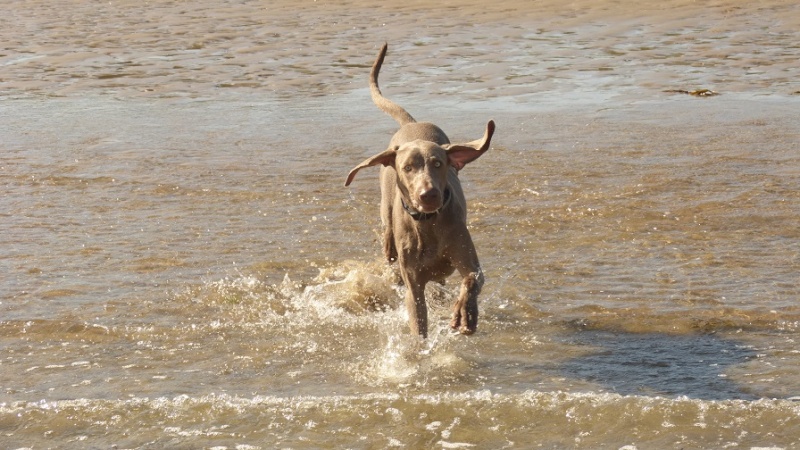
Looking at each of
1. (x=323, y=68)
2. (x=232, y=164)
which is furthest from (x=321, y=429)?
(x=323, y=68)

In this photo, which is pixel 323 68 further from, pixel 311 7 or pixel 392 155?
pixel 392 155

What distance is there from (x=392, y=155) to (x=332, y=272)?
179 cm

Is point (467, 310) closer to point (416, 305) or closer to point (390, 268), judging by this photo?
point (416, 305)

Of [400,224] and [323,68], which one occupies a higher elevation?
[400,224]

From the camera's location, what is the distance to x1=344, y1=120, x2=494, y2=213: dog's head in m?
6.25

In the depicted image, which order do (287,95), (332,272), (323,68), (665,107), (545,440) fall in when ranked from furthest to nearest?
(323,68), (287,95), (665,107), (332,272), (545,440)

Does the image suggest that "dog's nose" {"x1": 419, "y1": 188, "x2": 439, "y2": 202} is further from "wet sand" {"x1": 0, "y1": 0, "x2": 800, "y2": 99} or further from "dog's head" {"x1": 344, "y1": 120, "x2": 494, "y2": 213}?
"wet sand" {"x1": 0, "y1": 0, "x2": 800, "y2": 99}

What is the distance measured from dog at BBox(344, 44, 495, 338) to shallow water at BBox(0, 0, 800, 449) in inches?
13.2

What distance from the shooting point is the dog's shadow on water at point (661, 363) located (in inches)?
240

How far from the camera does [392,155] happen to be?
6715mm

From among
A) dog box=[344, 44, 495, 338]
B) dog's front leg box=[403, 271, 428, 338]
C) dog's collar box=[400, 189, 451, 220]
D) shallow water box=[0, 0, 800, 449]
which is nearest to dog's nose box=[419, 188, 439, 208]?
dog box=[344, 44, 495, 338]

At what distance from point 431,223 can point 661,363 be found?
1.38 m

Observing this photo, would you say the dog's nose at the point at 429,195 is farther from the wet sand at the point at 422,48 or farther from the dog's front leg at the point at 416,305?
the wet sand at the point at 422,48

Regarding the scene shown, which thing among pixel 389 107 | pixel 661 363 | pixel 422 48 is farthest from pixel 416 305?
pixel 422 48
